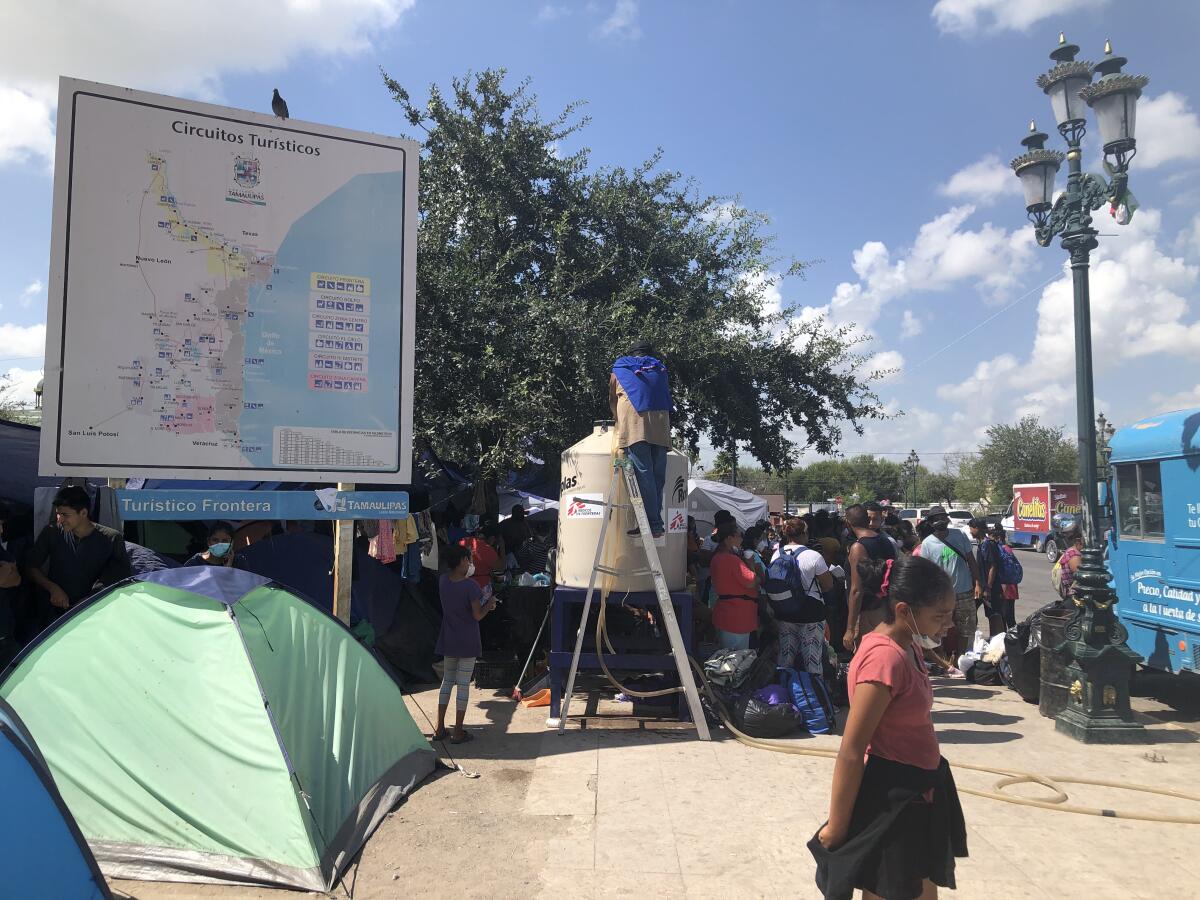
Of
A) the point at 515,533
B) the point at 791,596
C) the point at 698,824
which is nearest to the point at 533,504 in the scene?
the point at 515,533

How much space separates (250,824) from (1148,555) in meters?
8.22

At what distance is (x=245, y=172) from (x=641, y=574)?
4.82 m

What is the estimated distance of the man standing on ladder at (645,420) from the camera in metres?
6.99

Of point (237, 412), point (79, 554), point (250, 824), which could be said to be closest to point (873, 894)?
point (250, 824)

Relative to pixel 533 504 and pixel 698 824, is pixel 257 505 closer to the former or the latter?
pixel 698 824

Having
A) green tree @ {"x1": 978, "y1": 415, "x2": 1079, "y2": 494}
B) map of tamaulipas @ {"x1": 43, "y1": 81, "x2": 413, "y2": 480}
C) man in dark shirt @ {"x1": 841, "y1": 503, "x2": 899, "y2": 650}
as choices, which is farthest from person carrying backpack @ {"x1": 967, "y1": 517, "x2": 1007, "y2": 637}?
green tree @ {"x1": 978, "y1": 415, "x2": 1079, "y2": 494}

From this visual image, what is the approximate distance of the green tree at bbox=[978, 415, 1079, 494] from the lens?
193 ft

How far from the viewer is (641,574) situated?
287 inches

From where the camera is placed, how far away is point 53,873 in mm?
3438

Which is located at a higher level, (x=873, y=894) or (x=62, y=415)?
(x=62, y=415)

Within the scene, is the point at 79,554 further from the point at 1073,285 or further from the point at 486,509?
the point at 1073,285

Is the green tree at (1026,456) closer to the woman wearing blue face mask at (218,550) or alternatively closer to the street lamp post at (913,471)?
the street lamp post at (913,471)

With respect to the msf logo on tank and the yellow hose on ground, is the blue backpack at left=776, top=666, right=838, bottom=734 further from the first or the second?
the msf logo on tank

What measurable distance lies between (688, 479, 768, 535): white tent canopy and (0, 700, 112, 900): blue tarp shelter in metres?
15.2
